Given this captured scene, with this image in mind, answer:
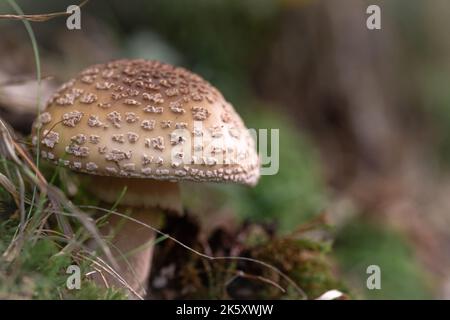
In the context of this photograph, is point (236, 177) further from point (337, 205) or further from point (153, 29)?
point (153, 29)

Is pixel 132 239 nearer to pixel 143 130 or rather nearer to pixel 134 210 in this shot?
pixel 134 210

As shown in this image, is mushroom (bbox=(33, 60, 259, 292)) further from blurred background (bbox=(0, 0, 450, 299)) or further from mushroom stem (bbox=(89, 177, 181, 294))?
blurred background (bbox=(0, 0, 450, 299))

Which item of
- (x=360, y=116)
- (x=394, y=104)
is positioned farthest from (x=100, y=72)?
(x=394, y=104)

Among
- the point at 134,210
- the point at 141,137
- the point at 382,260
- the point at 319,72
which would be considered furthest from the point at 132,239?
the point at 319,72

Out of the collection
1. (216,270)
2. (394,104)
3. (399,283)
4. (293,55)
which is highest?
(293,55)

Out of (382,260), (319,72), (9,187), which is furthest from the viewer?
(319,72)

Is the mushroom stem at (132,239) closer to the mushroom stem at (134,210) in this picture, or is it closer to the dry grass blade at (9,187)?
the mushroom stem at (134,210)

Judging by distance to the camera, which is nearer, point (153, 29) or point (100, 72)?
point (100, 72)
